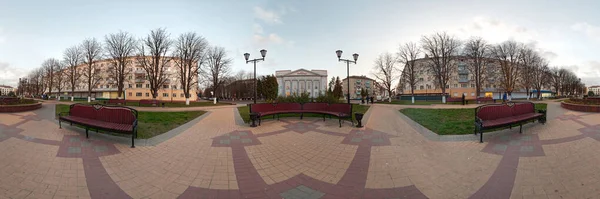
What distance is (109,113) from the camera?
6.63m

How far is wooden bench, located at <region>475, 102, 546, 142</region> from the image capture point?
629 cm

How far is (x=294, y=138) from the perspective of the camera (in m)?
6.37

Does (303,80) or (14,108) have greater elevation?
(303,80)

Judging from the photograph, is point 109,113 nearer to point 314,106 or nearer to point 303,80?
point 314,106

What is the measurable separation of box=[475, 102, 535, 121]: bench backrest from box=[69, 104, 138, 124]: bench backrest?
1026 cm

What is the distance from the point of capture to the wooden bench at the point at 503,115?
248 inches

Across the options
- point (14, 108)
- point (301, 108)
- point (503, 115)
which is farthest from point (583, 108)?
point (14, 108)

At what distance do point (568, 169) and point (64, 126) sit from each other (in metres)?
13.6

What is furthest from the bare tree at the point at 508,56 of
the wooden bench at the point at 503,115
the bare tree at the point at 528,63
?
the wooden bench at the point at 503,115

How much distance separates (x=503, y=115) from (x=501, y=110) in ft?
0.70

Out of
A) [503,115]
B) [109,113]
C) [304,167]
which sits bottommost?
[304,167]

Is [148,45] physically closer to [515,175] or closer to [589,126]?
[515,175]

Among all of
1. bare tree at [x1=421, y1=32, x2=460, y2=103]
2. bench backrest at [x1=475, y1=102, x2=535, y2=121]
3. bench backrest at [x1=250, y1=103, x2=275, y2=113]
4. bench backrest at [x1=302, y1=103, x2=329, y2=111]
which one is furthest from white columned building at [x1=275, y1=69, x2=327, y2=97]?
bench backrest at [x1=475, y1=102, x2=535, y2=121]

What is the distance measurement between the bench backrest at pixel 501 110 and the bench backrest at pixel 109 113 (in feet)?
33.7
